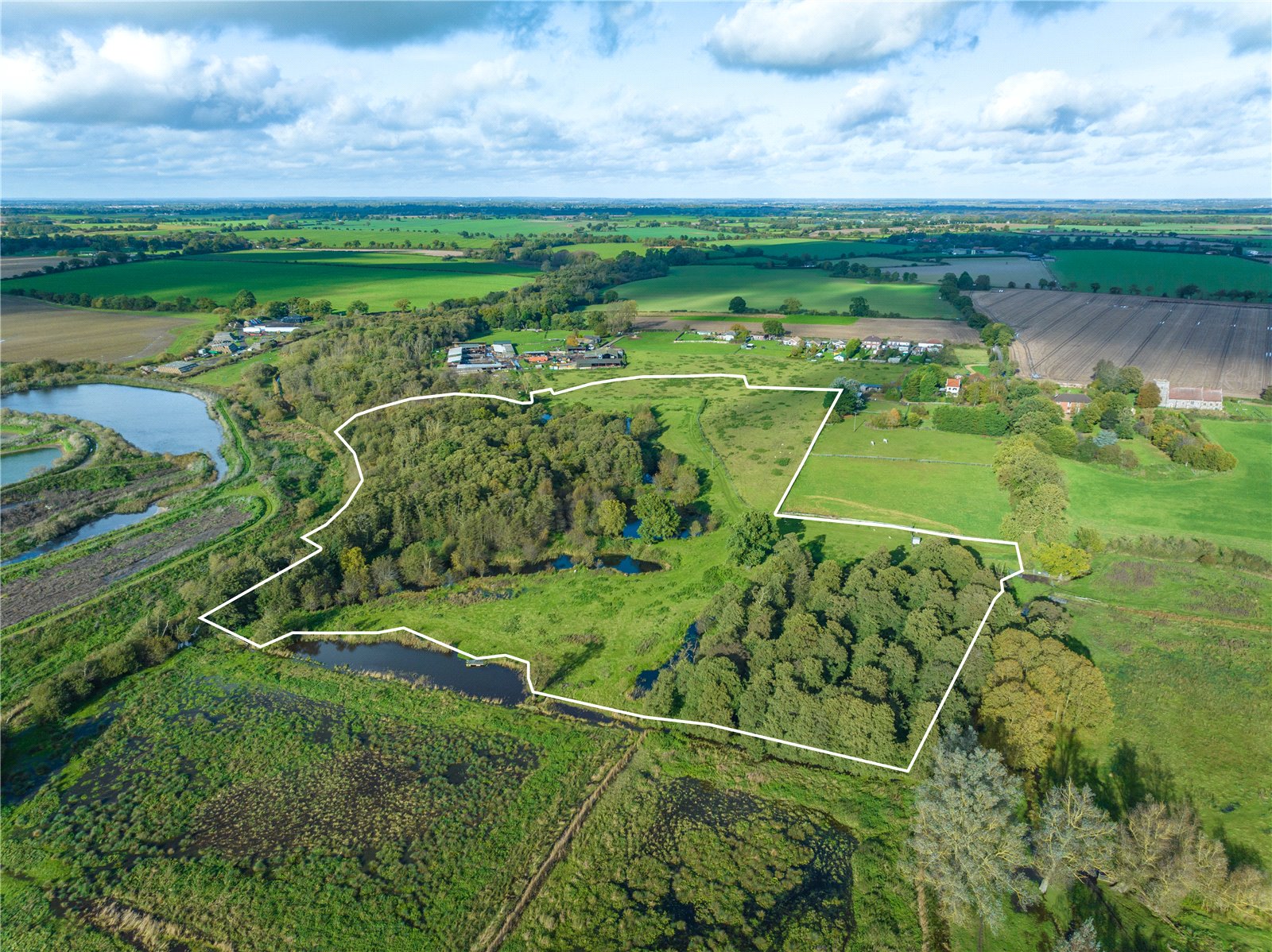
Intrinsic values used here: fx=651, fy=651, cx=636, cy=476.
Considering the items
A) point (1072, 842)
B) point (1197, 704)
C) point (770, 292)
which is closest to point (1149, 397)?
point (1197, 704)

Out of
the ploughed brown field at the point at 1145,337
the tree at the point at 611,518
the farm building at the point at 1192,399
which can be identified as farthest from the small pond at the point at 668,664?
the ploughed brown field at the point at 1145,337

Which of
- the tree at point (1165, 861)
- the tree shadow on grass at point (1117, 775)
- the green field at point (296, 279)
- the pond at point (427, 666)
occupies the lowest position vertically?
the pond at point (427, 666)

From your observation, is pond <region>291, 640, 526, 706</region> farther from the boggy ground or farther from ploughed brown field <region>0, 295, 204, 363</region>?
ploughed brown field <region>0, 295, 204, 363</region>

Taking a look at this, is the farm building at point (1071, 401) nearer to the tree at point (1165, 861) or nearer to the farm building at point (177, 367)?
the tree at point (1165, 861)

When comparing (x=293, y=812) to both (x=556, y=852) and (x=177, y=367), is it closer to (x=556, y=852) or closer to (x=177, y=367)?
(x=556, y=852)

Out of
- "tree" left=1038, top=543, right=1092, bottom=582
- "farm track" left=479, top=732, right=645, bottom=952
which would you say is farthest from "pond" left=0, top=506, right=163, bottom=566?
"tree" left=1038, top=543, right=1092, bottom=582

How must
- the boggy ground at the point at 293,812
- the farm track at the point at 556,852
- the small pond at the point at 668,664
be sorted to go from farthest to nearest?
1. the small pond at the point at 668,664
2. the boggy ground at the point at 293,812
3. the farm track at the point at 556,852

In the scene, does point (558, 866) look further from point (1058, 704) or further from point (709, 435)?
point (709, 435)
